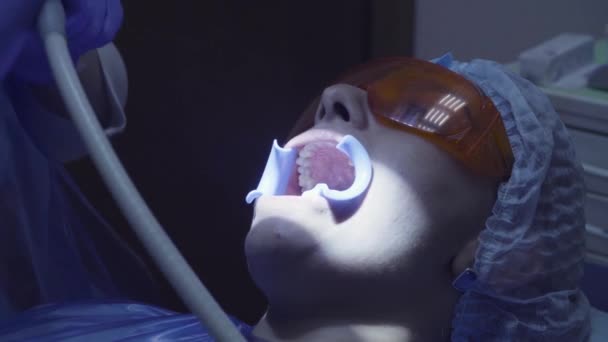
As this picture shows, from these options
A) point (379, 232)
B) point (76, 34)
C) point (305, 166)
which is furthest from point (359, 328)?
point (76, 34)

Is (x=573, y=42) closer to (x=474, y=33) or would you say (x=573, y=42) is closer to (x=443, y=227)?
(x=474, y=33)

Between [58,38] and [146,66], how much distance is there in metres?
0.84

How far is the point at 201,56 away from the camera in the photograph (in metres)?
1.61

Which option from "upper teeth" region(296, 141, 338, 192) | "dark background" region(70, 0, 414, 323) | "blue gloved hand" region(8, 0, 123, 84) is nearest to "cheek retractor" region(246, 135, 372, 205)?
"upper teeth" region(296, 141, 338, 192)

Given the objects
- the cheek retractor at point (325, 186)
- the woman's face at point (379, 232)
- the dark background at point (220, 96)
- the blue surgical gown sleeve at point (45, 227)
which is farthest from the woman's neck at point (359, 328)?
the dark background at point (220, 96)

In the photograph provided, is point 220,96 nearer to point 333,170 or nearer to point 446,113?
point 333,170

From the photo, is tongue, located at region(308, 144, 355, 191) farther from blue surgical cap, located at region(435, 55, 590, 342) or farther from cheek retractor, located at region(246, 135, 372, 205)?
blue surgical cap, located at region(435, 55, 590, 342)

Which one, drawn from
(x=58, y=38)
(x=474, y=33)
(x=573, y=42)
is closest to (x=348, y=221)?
(x=58, y=38)

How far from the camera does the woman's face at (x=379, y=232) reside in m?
0.83

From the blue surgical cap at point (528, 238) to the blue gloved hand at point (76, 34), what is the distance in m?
0.47

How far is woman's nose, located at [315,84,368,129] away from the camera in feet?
2.90

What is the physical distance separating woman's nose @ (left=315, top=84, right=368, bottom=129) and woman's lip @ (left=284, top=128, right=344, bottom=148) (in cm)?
2

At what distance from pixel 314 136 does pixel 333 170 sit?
0.37ft

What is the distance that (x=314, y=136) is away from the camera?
89 centimetres
